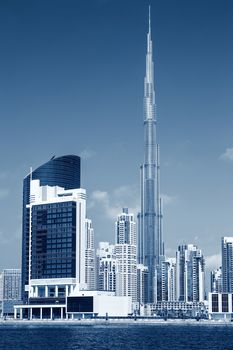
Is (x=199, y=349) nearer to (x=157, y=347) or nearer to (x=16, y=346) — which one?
(x=157, y=347)

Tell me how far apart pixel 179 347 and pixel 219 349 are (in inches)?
319

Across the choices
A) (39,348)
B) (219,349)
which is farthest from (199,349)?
(39,348)

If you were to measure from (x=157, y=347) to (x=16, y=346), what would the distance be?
75.1 feet

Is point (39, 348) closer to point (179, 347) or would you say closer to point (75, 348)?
point (75, 348)

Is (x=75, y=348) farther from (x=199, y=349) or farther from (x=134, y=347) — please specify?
(x=199, y=349)

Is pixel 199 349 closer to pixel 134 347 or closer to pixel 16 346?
pixel 134 347

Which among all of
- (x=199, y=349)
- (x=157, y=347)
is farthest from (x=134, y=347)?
(x=199, y=349)

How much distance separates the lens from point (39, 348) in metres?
119

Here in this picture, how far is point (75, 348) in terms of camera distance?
11894cm

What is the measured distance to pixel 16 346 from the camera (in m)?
124

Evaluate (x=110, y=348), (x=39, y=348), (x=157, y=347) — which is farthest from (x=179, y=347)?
(x=39, y=348)

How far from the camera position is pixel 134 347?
410 feet

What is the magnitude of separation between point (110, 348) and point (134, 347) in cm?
543

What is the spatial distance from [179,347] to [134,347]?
731 centimetres
